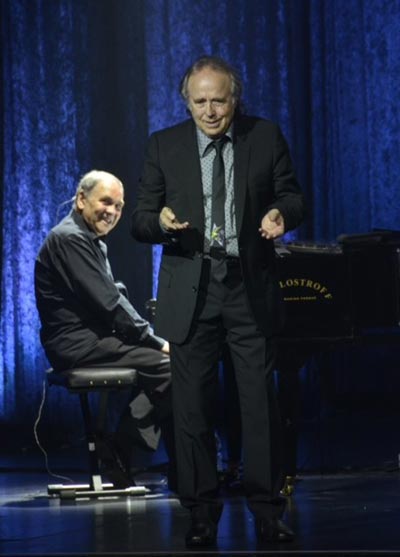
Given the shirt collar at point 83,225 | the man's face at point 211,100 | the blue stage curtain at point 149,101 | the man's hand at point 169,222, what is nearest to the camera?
→ the man's hand at point 169,222

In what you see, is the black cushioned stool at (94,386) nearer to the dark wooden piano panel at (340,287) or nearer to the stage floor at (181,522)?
the stage floor at (181,522)

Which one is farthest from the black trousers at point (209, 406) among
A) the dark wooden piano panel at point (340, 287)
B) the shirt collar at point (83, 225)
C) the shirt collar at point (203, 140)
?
the shirt collar at point (83, 225)

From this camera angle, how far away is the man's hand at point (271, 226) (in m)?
3.76

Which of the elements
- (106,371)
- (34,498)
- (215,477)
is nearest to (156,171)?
(215,477)

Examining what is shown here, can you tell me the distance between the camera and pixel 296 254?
17.8 ft

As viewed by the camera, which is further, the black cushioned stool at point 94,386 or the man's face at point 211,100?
the black cushioned stool at point 94,386

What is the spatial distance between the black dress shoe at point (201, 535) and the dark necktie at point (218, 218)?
0.75 m

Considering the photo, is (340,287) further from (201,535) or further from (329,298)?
(201,535)

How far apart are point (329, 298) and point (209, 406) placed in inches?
64.9

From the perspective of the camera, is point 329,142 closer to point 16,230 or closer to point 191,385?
point 16,230

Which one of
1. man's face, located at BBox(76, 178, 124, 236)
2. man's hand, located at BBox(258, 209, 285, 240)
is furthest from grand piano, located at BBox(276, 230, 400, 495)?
man's hand, located at BBox(258, 209, 285, 240)

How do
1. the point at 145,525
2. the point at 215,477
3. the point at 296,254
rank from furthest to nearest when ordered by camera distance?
1. the point at 296,254
2. the point at 145,525
3. the point at 215,477

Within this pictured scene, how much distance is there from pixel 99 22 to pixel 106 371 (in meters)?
3.55

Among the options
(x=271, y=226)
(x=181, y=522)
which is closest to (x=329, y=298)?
(x=181, y=522)
